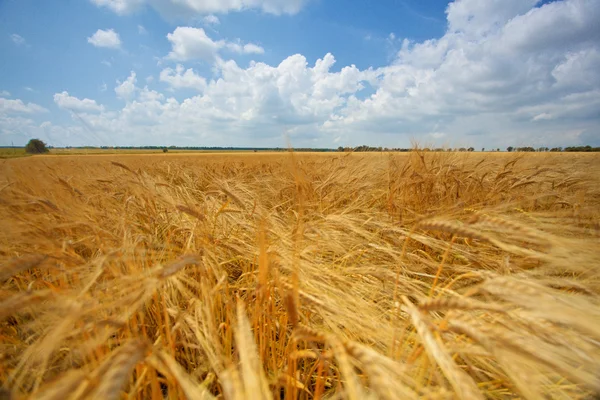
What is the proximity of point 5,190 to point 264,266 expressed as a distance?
68.5 inches

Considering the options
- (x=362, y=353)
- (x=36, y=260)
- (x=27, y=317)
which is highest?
(x=36, y=260)

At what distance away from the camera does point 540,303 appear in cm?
47

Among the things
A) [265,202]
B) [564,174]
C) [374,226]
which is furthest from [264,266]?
[564,174]

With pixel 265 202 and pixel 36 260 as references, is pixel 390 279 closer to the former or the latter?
pixel 36 260

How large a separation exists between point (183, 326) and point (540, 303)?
0.95 meters

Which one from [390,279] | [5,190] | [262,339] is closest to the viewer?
[262,339]

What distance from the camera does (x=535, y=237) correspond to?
24.1 inches

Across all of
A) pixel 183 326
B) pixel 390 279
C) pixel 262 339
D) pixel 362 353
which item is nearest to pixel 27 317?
pixel 183 326

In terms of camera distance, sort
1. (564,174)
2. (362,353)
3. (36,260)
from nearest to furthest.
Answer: (362,353), (36,260), (564,174)

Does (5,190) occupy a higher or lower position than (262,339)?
higher

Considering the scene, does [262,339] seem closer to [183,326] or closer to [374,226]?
[183,326]

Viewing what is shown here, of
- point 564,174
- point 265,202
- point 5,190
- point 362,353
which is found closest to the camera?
point 362,353

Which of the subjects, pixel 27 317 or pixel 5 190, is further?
pixel 5 190

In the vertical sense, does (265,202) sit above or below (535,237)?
below
